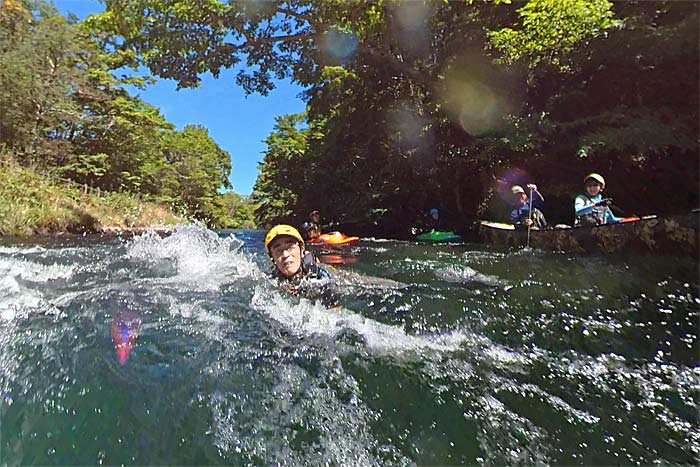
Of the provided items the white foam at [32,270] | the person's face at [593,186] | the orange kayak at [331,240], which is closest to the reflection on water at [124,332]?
the white foam at [32,270]

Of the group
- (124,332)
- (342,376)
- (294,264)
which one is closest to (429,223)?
(294,264)

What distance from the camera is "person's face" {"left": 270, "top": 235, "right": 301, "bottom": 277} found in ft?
13.9

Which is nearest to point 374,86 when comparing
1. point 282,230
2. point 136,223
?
point 136,223

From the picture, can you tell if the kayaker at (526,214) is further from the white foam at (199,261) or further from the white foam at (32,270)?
the white foam at (32,270)

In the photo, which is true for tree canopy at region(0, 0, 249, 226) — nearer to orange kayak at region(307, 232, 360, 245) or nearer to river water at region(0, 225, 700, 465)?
orange kayak at region(307, 232, 360, 245)

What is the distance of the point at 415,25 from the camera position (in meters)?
16.2

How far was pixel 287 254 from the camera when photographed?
4230 millimetres

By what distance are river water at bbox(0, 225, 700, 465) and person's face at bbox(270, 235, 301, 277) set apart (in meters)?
0.24

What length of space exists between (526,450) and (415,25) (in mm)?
17360

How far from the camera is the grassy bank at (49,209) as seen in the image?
11.4 meters

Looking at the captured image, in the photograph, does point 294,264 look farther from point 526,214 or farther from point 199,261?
point 526,214

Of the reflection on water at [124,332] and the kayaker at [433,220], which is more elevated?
the kayaker at [433,220]

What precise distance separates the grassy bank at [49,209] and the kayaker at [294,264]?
10.9 meters

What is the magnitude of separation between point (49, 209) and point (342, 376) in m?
14.2
